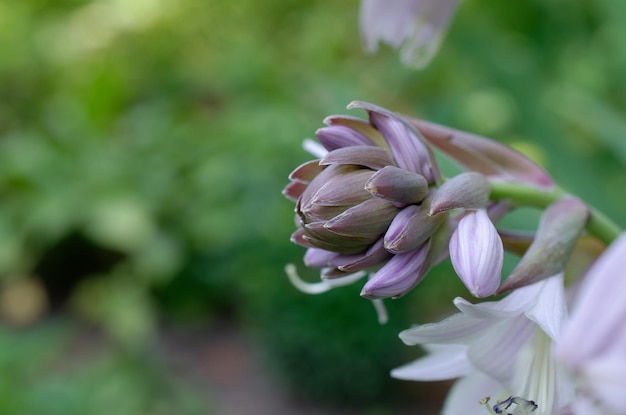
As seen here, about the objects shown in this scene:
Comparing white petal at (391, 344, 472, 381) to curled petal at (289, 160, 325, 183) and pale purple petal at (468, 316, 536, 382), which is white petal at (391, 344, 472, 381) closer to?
pale purple petal at (468, 316, 536, 382)

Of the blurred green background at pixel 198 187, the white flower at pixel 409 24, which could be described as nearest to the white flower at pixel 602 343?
the white flower at pixel 409 24

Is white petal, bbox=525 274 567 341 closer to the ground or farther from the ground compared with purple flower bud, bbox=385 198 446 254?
closer to the ground

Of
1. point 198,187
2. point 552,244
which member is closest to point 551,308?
point 552,244

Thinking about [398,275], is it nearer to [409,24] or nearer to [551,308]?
[551,308]

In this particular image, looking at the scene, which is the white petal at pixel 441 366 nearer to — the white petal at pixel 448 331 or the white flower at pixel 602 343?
the white petal at pixel 448 331

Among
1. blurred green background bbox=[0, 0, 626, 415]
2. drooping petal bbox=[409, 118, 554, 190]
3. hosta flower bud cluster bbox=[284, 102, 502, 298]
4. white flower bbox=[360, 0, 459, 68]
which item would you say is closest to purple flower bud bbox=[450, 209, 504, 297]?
hosta flower bud cluster bbox=[284, 102, 502, 298]

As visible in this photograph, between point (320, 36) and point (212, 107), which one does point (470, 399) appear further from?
point (212, 107)
